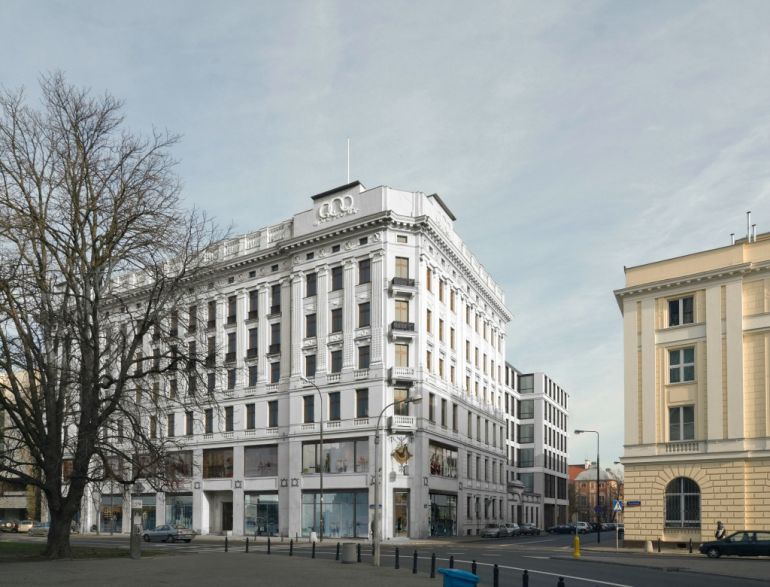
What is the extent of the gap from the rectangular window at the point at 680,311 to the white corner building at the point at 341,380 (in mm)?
20639

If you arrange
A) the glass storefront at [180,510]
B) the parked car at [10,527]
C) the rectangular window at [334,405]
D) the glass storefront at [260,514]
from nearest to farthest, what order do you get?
the rectangular window at [334,405] < the glass storefront at [260,514] < the glass storefront at [180,510] < the parked car at [10,527]

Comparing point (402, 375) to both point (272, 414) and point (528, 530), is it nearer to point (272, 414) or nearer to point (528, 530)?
point (272, 414)

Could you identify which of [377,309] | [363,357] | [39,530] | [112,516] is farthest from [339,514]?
[39,530]

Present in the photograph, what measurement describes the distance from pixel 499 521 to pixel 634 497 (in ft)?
128

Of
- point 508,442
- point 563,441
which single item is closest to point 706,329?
point 508,442

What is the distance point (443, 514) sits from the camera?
6969 centimetres

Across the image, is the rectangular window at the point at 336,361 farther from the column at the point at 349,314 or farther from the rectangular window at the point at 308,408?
the rectangular window at the point at 308,408

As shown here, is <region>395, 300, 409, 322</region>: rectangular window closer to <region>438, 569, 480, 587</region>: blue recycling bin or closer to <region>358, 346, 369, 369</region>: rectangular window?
<region>358, 346, 369, 369</region>: rectangular window

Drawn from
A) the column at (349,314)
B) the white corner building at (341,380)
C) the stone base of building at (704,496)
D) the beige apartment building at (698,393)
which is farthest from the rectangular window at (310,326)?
the stone base of building at (704,496)

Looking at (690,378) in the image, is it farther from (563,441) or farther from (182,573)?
(563,441)

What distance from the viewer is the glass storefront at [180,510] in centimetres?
7519

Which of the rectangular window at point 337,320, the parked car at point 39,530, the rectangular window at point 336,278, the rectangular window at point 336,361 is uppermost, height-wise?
the rectangular window at point 336,278

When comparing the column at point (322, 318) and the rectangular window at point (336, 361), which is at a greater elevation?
the column at point (322, 318)

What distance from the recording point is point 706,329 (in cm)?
4894
